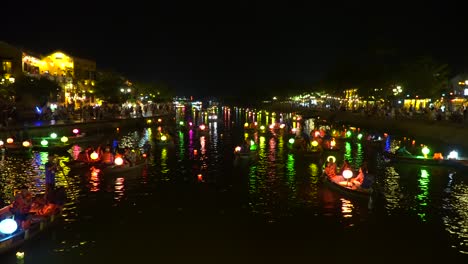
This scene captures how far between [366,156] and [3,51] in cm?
5410

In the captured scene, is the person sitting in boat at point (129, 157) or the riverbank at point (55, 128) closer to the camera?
the person sitting in boat at point (129, 157)

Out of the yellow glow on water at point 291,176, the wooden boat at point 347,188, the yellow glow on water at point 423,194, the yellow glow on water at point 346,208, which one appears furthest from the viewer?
the yellow glow on water at point 291,176

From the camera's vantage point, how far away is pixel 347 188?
1040 inches

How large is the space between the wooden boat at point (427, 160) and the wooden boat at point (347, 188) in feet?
37.8

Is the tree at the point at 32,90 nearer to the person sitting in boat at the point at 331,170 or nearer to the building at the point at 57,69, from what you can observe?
the building at the point at 57,69

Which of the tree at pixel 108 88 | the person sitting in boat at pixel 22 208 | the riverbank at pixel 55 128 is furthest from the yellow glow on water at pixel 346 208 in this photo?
the tree at pixel 108 88

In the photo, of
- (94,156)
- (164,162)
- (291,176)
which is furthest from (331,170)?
(94,156)

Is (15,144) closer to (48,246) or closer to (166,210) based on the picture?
(166,210)

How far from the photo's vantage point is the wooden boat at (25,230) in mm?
17625

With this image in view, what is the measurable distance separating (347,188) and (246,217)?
605 cm

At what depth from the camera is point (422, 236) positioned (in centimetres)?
2086

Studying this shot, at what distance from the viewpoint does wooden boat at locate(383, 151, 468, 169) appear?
118 feet

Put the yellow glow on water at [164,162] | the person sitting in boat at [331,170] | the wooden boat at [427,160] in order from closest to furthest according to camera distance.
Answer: the person sitting in boat at [331,170]
the wooden boat at [427,160]
the yellow glow on water at [164,162]

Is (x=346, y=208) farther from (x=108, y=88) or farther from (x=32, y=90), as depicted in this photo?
(x=108, y=88)
